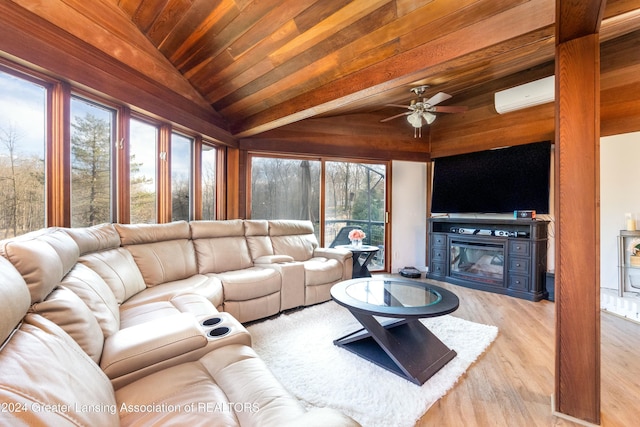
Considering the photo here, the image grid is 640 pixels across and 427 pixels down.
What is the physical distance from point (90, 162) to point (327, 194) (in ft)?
10.8

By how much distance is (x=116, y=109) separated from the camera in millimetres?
2697

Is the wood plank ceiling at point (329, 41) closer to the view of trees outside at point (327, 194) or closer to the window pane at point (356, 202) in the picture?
the view of trees outside at point (327, 194)

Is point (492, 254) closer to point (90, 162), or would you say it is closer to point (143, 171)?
point (143, 171)

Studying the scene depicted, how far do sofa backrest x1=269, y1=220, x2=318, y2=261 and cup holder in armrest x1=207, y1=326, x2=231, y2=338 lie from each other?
2.31 metres

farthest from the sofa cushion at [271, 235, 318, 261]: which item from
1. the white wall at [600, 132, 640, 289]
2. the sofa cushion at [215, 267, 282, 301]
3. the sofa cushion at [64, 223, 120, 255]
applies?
the white wall at [600, 132, 640, 289]

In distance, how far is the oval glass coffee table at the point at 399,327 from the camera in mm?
1971

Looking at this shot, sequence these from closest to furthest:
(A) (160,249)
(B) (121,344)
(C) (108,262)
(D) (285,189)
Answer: (B) (121,344) < (C) (108,262) < (A) (160,249) < (D) (285,189)

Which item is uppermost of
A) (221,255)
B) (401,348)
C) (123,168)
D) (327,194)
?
(123,168)

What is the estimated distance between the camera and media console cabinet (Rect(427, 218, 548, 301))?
149 inches

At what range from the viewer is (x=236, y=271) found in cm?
327

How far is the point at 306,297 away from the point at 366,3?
297 centimetres

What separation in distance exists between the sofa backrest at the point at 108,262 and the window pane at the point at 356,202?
310 cm

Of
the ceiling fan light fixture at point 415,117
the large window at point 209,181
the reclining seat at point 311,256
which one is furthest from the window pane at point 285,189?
the ceiling fan light fixture at point 415,117

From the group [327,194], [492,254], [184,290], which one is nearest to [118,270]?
[184,290]
